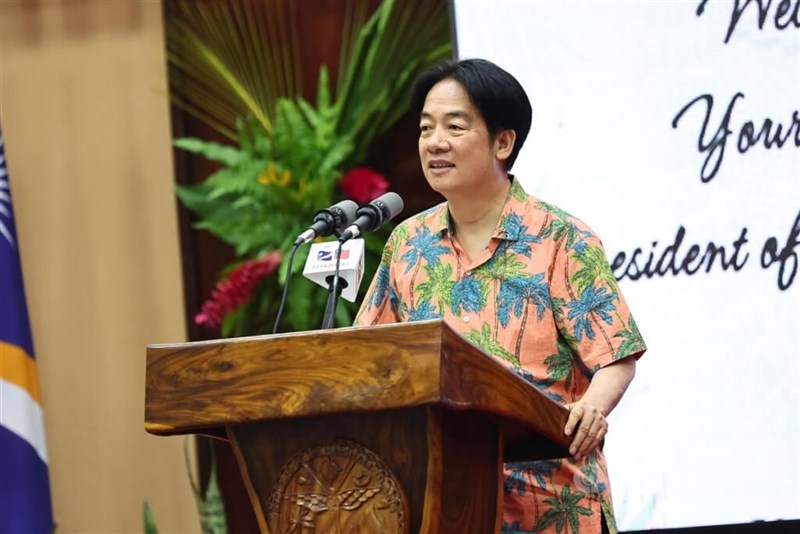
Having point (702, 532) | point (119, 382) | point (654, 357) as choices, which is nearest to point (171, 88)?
point (119, 382)

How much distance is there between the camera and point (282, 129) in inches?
165

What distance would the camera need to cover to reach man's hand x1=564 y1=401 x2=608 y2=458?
1.98m

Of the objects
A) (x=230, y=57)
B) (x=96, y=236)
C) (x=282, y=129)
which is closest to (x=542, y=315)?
(x=282, y=129)

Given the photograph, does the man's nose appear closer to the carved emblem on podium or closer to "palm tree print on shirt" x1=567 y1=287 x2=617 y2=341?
"palm tree print on shirt" x1=567 y1=287 x2=617 y2=341

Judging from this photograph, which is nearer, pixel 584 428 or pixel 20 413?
pixel 584 428

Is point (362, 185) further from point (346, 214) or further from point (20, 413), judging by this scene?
point (346, 214)

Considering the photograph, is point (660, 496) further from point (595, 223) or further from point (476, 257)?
point (476, 257)

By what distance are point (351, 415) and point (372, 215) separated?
0.51 m

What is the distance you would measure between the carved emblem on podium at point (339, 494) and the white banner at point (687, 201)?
173 centimetres

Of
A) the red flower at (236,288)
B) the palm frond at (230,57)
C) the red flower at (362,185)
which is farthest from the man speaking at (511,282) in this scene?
the palm frond at (230,57)

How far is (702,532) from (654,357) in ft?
1.74

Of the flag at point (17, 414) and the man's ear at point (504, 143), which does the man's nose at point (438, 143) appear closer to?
the man's ear at point (504, 143)

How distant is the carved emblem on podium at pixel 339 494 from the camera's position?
1756 mm

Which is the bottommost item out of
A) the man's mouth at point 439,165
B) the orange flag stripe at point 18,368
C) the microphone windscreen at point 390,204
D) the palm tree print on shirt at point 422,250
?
the orange flag stripe at point 18,368
